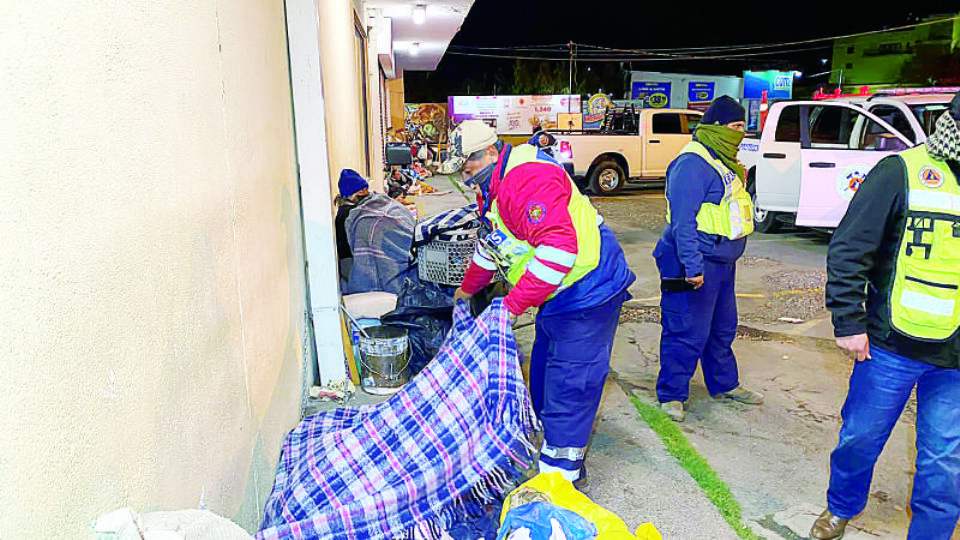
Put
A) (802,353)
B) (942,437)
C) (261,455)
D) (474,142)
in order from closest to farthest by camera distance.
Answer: (942,437) < (261,455) < (474,142) < (802,353)

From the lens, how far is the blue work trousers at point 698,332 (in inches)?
167

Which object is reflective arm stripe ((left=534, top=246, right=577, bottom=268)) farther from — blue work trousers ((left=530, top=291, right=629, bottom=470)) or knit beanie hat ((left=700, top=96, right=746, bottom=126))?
knit beanie hat ((left=700, top=96, right=746, bottom=126))

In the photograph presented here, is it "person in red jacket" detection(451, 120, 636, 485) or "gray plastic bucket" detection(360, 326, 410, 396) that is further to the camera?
"gray plastic bucket" detection(360, 326, 410, 396)

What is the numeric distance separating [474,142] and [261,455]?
69.1 inches

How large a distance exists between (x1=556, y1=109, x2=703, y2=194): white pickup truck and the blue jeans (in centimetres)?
1419

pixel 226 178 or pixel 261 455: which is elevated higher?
pixel 226 178

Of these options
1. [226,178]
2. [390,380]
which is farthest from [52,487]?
[390,380]

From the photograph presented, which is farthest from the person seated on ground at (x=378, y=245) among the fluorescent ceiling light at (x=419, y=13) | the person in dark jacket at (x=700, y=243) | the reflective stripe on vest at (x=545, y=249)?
the fluorescent ceiling light at (x=419, y=13)

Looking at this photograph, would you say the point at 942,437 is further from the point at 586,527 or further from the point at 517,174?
the point at 517,174

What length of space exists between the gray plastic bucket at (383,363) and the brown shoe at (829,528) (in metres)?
2.64

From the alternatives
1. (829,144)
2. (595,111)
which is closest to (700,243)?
(829,144)

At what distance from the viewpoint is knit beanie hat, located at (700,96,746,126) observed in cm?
423

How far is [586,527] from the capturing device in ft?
7.84

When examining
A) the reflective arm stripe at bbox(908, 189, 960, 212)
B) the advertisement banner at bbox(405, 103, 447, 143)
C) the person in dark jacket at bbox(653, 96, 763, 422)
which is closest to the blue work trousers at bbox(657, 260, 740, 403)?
the person in dark jacket at bbox(653, 96, 763, 422)
